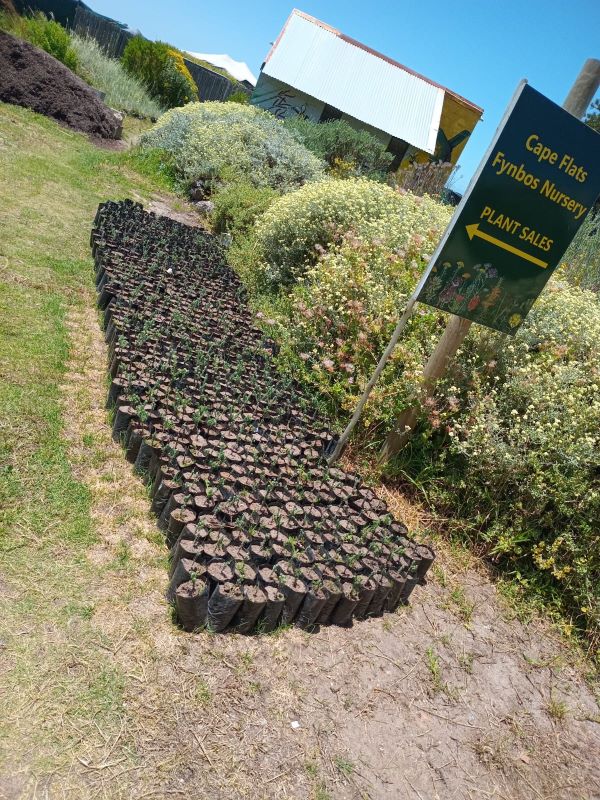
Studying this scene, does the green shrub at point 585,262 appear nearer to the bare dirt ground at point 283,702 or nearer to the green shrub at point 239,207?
the green shrub at point 239,207

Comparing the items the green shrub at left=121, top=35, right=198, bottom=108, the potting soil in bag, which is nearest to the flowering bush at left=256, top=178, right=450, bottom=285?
the potting soil in bag

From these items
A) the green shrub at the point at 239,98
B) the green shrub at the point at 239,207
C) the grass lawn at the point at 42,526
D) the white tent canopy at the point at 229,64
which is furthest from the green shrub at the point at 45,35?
the white tent canopy at the point at 229,64

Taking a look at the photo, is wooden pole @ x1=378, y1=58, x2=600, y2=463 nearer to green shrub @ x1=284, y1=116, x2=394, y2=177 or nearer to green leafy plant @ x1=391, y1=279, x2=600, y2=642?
green leafy plant @ x1=391, y1=279, x2=600, y2=642

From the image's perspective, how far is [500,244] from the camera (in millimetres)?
3680

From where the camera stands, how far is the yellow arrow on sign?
354 cm

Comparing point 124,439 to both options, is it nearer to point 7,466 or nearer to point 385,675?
point 7,466

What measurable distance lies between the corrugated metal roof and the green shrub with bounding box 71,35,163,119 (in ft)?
12.9

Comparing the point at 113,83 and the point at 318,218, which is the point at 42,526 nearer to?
the point at 318,218

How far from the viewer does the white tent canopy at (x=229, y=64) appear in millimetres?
35688

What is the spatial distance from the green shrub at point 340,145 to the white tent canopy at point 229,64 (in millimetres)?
22796

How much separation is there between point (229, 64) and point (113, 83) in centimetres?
2415

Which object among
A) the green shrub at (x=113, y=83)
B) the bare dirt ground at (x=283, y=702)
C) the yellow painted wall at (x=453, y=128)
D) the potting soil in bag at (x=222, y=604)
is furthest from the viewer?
the yellow painted wall at (x=453, y=128)

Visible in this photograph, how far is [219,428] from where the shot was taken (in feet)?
12.8

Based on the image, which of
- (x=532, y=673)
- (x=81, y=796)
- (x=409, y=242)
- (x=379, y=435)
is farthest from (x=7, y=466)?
(x=409, y=242)
